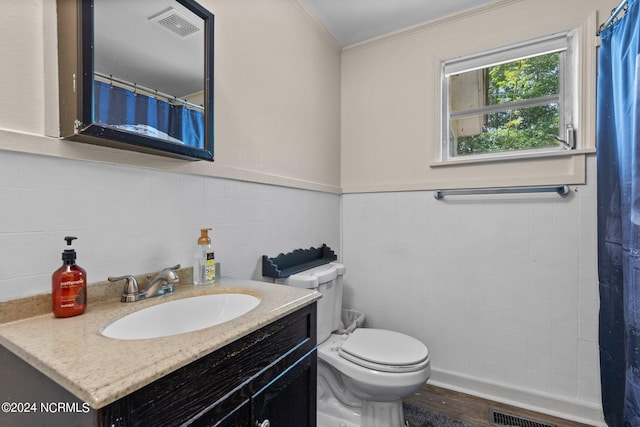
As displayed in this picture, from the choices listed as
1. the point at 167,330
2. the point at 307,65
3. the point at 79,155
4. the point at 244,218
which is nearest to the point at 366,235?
the point at 244,218

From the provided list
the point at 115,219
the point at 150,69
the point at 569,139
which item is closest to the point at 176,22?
the point at 150,69

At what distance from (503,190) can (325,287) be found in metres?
1.16

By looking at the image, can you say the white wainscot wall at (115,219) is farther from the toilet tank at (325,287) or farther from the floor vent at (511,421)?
the floor vent at (511,421)

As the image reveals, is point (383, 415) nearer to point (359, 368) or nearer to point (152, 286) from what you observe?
point (359, 368)

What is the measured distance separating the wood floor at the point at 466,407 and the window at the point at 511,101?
1435 mm

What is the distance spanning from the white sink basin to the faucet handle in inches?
3.1

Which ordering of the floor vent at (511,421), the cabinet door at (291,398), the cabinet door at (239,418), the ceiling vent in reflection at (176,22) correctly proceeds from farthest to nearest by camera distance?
the floor vent at (511,421) → the ceiling vent in reflection at (176,22) → the cabinet door at (291,398) → the cabinet door at (239,418)

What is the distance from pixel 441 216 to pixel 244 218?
123 cm

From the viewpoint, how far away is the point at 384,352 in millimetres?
1401

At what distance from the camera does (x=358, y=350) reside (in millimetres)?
1404

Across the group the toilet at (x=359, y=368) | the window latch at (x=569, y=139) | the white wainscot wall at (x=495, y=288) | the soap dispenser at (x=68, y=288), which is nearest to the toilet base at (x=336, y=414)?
the toilet at (x=359, y=368)

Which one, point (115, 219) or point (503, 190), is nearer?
point (115, 219)

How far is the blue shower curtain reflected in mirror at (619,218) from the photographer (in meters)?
1.11

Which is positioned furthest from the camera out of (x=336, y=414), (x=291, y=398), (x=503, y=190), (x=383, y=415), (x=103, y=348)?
(x=503, y=190)
